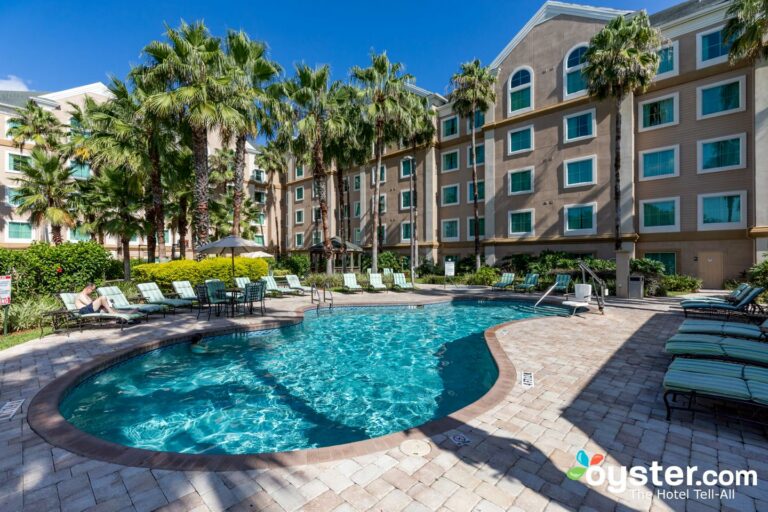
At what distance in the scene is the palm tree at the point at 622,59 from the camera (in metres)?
18.6

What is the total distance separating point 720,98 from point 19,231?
52463 millimetres

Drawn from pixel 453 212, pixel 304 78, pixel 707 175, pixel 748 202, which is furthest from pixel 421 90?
pixel 748 202

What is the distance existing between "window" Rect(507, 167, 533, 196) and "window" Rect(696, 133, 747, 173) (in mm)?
9225

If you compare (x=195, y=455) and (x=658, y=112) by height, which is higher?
(x=658, y=112)

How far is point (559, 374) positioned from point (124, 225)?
22.3 metres

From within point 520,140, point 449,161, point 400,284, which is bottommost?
point 400,284

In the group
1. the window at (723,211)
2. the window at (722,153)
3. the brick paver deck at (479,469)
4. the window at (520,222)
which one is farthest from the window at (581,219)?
the brick paver deck at (479,469)

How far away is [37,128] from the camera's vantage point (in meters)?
26.3

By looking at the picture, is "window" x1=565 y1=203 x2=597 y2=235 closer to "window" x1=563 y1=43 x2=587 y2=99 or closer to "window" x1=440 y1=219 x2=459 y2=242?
"window" x1=563 y1=43 x2=587 y2=99

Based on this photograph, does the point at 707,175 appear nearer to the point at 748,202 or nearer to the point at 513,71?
the point at 748,202

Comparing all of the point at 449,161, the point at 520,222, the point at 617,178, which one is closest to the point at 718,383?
the point at 617,178

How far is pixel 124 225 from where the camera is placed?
62.3 feet

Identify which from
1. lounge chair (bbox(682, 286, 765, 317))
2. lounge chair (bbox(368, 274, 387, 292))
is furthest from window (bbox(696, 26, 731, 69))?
lounge chair (bbox(368, 274, 387, 292))

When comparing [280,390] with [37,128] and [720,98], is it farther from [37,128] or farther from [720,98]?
[37,128]
